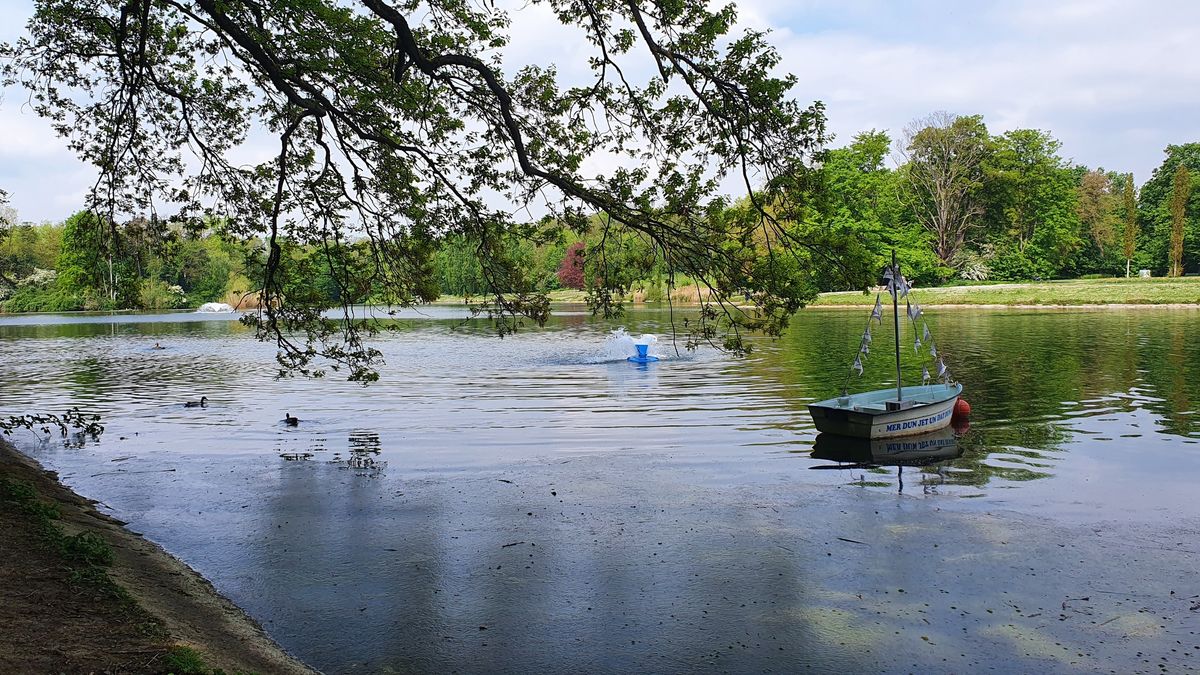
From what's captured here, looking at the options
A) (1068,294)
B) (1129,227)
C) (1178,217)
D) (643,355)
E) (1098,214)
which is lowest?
(643,355)

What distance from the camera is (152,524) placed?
1186 cm

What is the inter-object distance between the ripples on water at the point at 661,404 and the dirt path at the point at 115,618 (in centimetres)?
711

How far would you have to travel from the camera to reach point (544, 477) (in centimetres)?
1470

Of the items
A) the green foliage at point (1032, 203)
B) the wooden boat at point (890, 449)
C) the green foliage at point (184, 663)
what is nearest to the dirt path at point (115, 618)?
the green foliage at point (184, 663)

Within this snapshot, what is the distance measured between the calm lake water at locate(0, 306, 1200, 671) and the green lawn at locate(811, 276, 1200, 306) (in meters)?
36.5

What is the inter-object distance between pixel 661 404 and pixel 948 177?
242 ft

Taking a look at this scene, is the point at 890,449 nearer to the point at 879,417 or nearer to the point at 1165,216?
the point at 879,417

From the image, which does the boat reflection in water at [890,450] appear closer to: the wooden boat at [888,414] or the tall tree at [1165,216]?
the wooden boat at [888,414]

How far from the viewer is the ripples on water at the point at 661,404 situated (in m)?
15.7

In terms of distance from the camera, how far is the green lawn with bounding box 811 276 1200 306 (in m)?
64.7

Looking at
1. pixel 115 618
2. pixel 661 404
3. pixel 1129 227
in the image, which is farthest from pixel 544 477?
pixel 1129 227

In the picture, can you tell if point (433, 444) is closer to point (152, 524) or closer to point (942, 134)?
point (152, 524)

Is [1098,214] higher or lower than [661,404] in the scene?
higher

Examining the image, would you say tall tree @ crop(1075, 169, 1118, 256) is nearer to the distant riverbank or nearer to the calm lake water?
the distant riverbank
